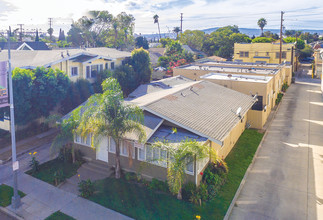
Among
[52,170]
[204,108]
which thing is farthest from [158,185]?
[204,108]

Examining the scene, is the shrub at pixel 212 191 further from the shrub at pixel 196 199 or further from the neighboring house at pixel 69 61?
the neighboring house at pixel 69 61

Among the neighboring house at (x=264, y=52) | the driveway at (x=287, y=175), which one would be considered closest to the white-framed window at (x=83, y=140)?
the driveway at (x=287, y=175)

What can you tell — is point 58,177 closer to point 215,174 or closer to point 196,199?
point 196,199

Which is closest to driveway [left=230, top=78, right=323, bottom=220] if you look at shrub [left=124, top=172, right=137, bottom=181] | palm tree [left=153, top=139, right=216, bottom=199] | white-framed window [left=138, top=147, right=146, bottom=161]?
palm tree [left=153, top=139, right=216, bottom=199]

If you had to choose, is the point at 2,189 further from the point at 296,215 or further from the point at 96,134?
the point at 296,215

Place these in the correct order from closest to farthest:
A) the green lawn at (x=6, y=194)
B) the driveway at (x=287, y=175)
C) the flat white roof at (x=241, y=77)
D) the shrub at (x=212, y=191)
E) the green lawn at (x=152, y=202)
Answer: the green lawn at (x=152, y=202) < the driveway at (x=287, y=175) < the green lawn at (x=6, y=194) < the shrub at (x=212, y=191) < the flat white roof at (x=241, y=77)

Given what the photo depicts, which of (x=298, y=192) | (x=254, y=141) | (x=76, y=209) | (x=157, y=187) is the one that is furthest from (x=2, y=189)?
(x=254, y=141)

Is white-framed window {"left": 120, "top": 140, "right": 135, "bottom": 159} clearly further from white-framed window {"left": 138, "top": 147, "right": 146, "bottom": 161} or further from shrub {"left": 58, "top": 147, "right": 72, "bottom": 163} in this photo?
shrub {"left": 58, "top": 147, "right": 72, "bottom": 163}
